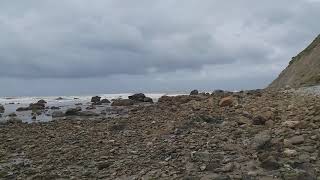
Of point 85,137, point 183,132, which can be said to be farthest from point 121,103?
point 183,132

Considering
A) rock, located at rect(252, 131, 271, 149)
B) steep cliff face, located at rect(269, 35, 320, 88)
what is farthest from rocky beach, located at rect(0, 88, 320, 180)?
steep cliff face, located at rect(269, 35, 320, 88)

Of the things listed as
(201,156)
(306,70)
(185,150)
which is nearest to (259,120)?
A: (185,150)

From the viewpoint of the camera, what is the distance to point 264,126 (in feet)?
54.3

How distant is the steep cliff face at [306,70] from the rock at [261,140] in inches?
912

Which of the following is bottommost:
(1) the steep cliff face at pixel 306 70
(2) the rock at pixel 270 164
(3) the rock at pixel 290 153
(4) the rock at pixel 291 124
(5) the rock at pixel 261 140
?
(2) the rock at pixel 270 164

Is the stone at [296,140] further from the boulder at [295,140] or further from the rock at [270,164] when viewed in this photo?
the rock at [270,164]

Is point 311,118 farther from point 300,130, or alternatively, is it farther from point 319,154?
point 319,154

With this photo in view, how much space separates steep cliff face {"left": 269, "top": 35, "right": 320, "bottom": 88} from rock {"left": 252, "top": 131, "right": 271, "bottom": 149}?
23170 millimetres

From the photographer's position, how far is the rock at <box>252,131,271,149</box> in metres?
13.2

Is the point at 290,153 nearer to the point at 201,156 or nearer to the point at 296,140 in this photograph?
the point at 296,140

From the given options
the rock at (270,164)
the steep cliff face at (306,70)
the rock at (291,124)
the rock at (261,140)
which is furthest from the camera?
the steep cliff face at (306,70)

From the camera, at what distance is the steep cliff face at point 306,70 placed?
126 feet

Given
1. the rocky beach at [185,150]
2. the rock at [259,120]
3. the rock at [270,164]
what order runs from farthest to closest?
1. the rock at [259,120]
2. the rocky beach at [185,150]
3. the rock at [270,164]

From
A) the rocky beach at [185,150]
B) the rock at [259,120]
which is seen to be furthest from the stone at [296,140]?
the rock at [259,120]
